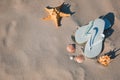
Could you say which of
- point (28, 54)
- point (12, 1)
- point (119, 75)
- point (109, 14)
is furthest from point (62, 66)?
point (12, 1)

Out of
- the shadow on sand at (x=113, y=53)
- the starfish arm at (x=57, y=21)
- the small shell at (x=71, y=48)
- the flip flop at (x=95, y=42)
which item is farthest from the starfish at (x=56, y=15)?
the shadow on sand at (x=113, y=53)

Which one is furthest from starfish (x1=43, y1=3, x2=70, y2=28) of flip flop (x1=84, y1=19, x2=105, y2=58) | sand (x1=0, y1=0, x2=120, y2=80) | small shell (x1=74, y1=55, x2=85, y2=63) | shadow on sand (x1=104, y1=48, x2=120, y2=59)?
shadow on sand (x1=104, y1=48, x2=120, y2=59)

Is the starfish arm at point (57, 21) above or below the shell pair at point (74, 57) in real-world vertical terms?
above

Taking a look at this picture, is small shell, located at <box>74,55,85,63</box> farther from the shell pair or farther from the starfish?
the starfish

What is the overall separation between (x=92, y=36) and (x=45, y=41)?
123cm

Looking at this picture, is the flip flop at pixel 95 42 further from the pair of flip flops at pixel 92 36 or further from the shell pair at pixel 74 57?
the shell pair at pixel 74 57

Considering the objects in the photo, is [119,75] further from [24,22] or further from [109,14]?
[24,22]

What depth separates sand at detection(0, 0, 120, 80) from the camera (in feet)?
23.9

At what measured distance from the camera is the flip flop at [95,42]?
289 inches

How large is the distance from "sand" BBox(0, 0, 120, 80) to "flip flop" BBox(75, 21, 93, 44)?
0.22 meters

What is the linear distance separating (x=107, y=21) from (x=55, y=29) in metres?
1.37

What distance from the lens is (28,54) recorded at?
24.9 ft

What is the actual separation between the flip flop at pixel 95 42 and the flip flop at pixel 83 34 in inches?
3.4

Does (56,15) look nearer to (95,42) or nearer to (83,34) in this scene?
(83,34)
